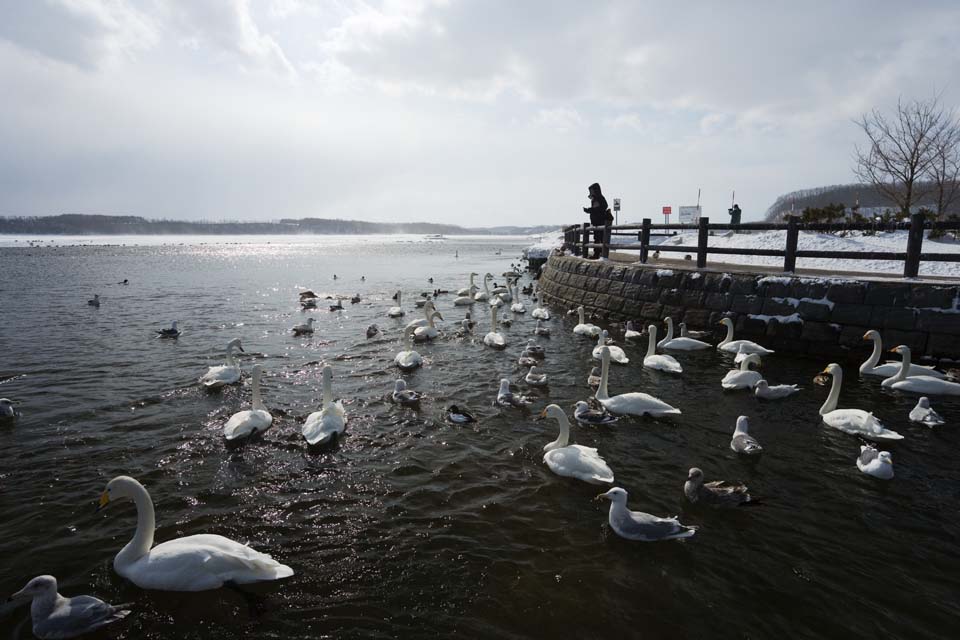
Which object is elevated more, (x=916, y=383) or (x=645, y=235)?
(x=645, y=235)

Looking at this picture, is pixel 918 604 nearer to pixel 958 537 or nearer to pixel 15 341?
pixel 958 537

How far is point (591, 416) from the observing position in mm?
8039

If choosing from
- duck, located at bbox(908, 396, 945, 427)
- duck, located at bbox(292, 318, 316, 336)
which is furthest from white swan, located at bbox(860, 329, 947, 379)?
duck, located at bbox(292, 318, 316, 336)

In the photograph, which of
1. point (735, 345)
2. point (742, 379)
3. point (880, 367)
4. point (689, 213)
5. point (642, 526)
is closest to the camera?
point (642, 526)

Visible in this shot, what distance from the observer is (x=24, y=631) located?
4.02 m

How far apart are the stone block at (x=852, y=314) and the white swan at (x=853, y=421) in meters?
3.80

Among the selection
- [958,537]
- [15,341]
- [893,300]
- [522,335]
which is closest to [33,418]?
[15,341]

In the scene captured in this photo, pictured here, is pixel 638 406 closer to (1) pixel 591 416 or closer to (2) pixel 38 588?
(1) pixel 591 416

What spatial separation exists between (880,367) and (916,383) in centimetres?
88

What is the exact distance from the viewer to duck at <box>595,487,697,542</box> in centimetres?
502

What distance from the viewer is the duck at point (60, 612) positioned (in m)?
3.88

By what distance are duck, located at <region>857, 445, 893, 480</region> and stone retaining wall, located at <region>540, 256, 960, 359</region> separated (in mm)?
5678

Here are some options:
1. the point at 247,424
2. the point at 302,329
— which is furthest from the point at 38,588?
the point at 302,329

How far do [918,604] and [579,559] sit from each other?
110 inches
